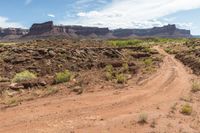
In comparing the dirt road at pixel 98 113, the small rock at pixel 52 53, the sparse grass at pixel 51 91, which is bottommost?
the dirt road at pixel 98 113

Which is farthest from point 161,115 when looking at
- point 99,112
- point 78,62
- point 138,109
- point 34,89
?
point 78,62

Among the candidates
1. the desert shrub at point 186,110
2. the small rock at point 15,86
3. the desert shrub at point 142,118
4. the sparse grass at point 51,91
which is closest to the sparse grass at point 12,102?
the sparse grass at point 51,91

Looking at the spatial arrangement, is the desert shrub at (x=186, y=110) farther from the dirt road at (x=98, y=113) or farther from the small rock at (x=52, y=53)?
the small rock at (x=52, y=53)

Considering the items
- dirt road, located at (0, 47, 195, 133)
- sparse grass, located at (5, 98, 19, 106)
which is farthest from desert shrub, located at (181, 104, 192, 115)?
sparse grass, located at (5, 98, 19, 106)

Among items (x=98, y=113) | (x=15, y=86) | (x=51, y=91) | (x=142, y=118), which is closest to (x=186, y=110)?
(x=142, y=118)

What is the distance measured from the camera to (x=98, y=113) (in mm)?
17781

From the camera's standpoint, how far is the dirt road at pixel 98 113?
1548 cm

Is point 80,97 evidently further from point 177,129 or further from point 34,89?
point 177,129

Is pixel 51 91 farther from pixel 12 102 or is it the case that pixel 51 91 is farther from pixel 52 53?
pixel 52 53

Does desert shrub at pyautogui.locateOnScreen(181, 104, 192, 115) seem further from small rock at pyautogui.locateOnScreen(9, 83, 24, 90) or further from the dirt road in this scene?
small rock at pyautogui.locateOnScreen(9, 83, 24, 90)

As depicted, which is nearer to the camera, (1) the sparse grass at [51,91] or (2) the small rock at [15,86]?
(1) the sparse grass at [51,91]

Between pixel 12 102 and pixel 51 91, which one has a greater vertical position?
pixel 51 91

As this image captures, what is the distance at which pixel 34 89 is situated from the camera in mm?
23953

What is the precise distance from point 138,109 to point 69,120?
159 inches
